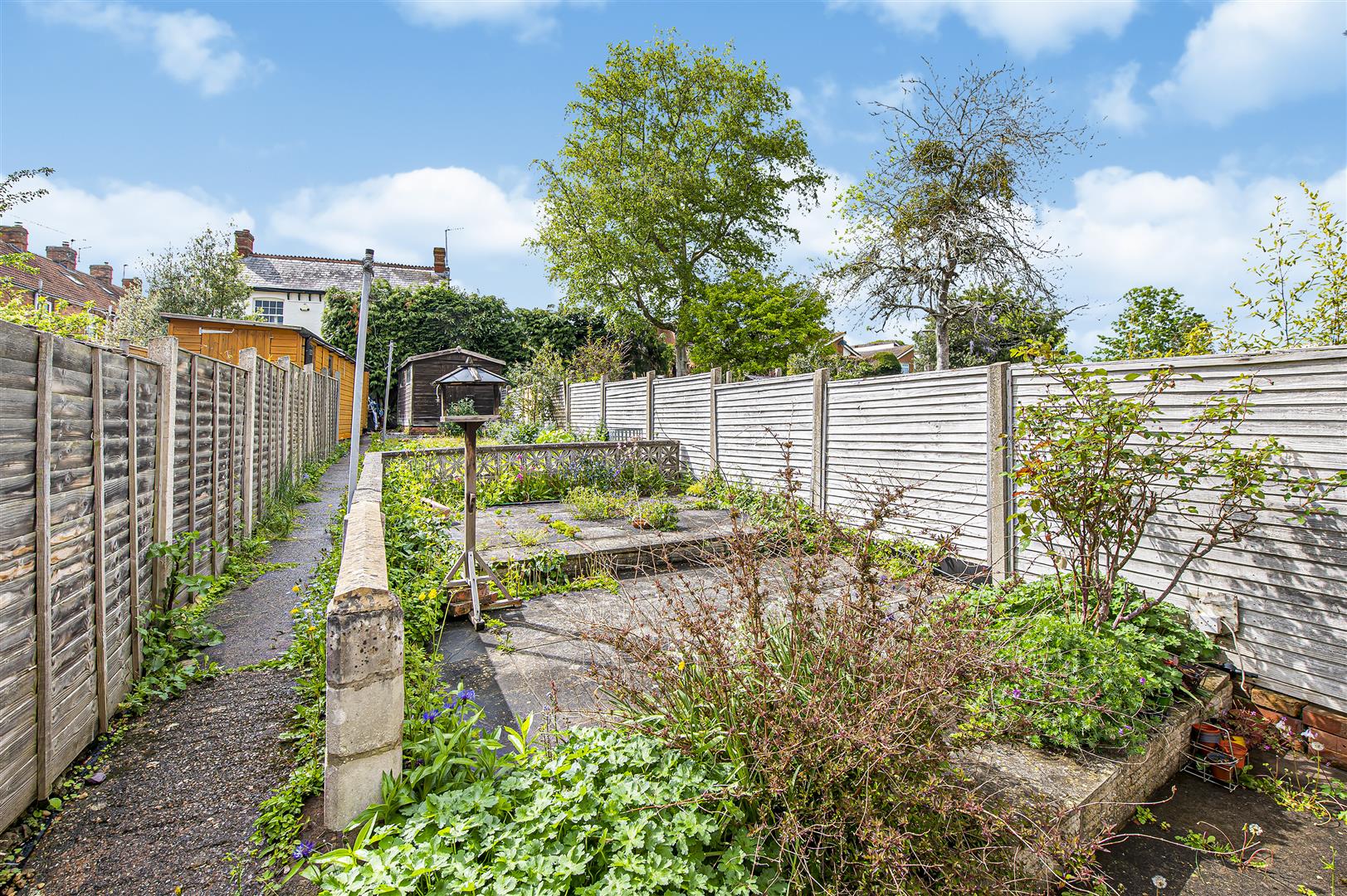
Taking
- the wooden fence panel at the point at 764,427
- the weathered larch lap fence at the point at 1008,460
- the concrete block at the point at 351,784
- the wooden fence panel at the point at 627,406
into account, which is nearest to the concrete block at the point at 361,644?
the concrete block at the point at 351,784

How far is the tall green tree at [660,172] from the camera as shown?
23188 mm

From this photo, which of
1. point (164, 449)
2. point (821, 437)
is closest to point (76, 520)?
point (164, 449)

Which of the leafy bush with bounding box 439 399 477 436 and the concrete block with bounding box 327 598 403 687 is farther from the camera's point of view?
the leafy bush with bounding box 439 399 477 436

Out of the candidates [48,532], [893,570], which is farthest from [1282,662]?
[48,532]

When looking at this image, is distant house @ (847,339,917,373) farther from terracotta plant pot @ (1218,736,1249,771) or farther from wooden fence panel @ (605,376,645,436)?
terracotta plant pot @ (1218,736,1249,771)

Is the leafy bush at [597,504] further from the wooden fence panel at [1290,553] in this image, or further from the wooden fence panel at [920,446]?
the wooden fence panel at [1290,553]

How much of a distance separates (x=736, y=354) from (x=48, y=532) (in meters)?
20.6

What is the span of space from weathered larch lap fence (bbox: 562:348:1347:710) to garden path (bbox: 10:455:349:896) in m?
2.74

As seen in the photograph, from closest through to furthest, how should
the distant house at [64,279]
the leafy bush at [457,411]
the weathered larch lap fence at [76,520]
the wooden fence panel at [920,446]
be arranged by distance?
the weathered larch lap fence at [76,520], the wooden fence panel at [920,446], the leafy bush at [457,411], the distant house at [64,279]

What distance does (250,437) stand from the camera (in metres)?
7.07

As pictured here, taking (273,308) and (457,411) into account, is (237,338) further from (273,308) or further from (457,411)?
(273,308)

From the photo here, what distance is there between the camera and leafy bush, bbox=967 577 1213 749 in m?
3.03

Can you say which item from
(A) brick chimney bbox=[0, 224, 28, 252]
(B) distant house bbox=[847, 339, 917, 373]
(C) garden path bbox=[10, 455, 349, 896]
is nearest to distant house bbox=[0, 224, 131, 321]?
(A) brick chimney bbox=[0, 224, 28, 252]

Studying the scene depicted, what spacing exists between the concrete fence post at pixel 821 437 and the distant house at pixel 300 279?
32.7 metres
